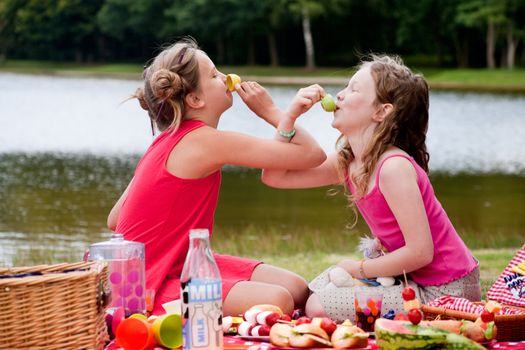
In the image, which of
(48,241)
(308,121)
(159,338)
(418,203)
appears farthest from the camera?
(308,121)

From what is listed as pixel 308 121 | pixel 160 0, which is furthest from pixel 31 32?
pixel 308 121

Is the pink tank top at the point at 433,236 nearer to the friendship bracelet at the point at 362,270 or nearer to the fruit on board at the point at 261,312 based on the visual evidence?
the friendship bracelet at the point at 362,270

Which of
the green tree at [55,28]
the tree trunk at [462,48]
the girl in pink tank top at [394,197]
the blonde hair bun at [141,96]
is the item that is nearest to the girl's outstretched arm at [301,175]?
the girl in pink tank top at [394,197]

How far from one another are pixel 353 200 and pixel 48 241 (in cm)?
607

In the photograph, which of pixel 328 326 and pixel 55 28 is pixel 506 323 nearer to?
pixel 328 326

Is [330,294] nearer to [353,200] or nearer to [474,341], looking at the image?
[353,200]

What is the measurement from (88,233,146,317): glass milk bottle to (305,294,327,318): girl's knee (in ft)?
2.58

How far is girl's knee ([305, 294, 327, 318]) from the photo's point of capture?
384 cm

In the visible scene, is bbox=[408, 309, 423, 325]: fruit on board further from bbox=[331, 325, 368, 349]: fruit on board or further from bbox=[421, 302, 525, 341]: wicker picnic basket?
bbox=[421, 302, 525, 341]: wicker picnic basket

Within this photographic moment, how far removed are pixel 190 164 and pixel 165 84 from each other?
1.12 feet

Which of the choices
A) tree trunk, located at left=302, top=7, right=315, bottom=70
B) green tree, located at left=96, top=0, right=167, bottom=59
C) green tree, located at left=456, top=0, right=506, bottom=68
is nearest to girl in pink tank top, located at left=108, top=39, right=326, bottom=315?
green tree, located at left=456, top=0, right=506, bottom=68

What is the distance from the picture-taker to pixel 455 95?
109 feet

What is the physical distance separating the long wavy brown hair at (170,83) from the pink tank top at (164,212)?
0.12 m

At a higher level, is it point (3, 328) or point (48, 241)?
point (3, 328)
